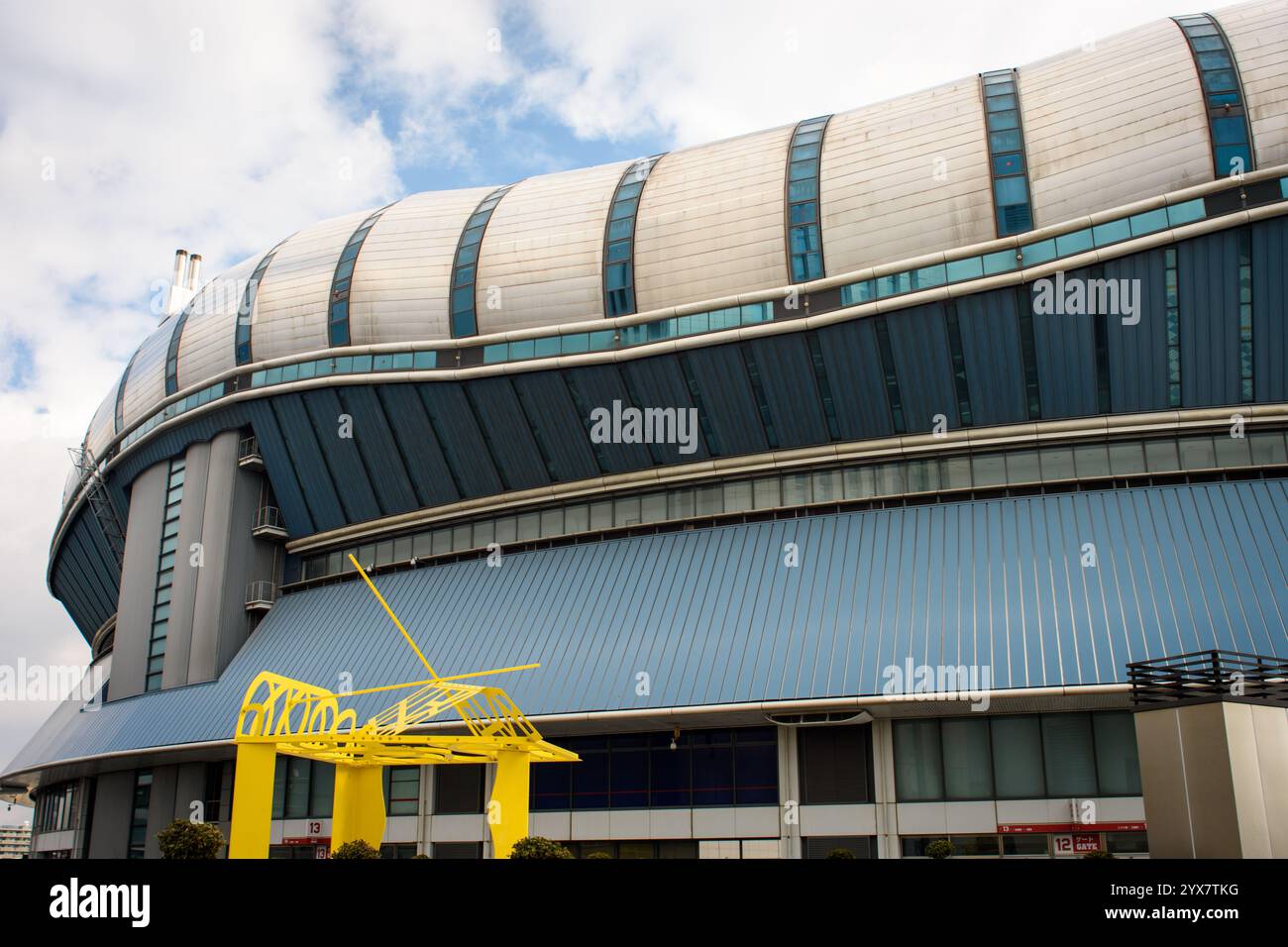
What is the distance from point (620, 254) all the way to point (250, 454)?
18.1 metres

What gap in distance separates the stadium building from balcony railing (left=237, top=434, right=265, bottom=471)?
0.13 m

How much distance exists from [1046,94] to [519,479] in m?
22.1

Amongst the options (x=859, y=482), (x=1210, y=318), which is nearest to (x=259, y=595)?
(x=859, y=482)

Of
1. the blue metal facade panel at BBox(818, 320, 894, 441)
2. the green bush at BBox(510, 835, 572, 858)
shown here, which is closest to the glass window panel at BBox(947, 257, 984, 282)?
the blue metal facade panel at BBox(818, 320, 894, 441)

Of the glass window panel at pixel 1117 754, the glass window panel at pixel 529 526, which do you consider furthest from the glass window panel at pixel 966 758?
the glass window panel at pixel 529 526

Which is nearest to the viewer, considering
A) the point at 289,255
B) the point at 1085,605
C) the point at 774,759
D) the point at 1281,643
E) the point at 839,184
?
the point at 1281,643

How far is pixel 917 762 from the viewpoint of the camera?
30.2m

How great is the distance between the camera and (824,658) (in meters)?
29.8

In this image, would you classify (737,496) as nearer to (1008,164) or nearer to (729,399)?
(729,399)

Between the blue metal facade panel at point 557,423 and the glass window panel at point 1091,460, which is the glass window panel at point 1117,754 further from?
the blue metal facade panel at point 557,423

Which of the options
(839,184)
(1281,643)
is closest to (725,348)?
(839,184)

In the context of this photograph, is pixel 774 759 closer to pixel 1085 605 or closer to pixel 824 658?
pixel 824 658

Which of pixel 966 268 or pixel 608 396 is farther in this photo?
pixel 608 396

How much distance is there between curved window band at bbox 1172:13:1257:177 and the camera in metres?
30.0
